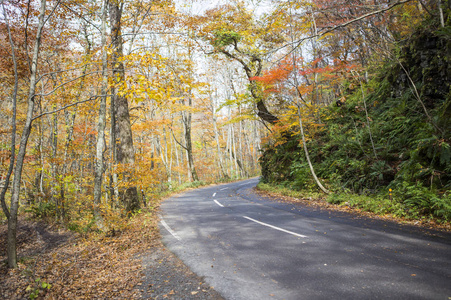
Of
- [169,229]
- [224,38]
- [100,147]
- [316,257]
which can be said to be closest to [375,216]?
[316,257]

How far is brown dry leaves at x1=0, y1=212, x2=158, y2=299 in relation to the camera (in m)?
4.32

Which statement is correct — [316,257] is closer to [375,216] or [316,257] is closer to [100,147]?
[375,216]

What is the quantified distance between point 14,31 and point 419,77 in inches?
607

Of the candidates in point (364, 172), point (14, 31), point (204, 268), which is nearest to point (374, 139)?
point (364, 172)

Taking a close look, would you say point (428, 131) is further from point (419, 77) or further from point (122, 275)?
point (122, 275)

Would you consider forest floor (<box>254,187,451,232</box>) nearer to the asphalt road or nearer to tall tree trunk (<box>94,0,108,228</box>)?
the asphalt road

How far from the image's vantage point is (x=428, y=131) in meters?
8.47

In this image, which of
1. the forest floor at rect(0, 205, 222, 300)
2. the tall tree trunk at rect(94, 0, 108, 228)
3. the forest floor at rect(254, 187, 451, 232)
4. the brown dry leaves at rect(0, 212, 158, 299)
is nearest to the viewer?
the forest floor at rect(0, 205, 222, 300)

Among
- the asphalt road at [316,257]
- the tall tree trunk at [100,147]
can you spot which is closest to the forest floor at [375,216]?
the asphalt road at [316,257]

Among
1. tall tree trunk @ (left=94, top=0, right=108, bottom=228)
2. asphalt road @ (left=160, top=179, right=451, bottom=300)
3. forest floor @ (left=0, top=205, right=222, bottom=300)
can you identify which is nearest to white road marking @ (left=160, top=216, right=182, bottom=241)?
asphalt road @ (left=160, top=179, right=451, bottom=300)

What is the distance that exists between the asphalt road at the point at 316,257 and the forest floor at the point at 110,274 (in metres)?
0.37

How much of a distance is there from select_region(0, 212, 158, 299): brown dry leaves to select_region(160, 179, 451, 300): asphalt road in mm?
943

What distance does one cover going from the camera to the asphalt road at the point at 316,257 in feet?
11.7

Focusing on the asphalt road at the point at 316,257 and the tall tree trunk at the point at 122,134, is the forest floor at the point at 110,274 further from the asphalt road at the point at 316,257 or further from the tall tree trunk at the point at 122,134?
the tall tree trunk at the point at 122,134
